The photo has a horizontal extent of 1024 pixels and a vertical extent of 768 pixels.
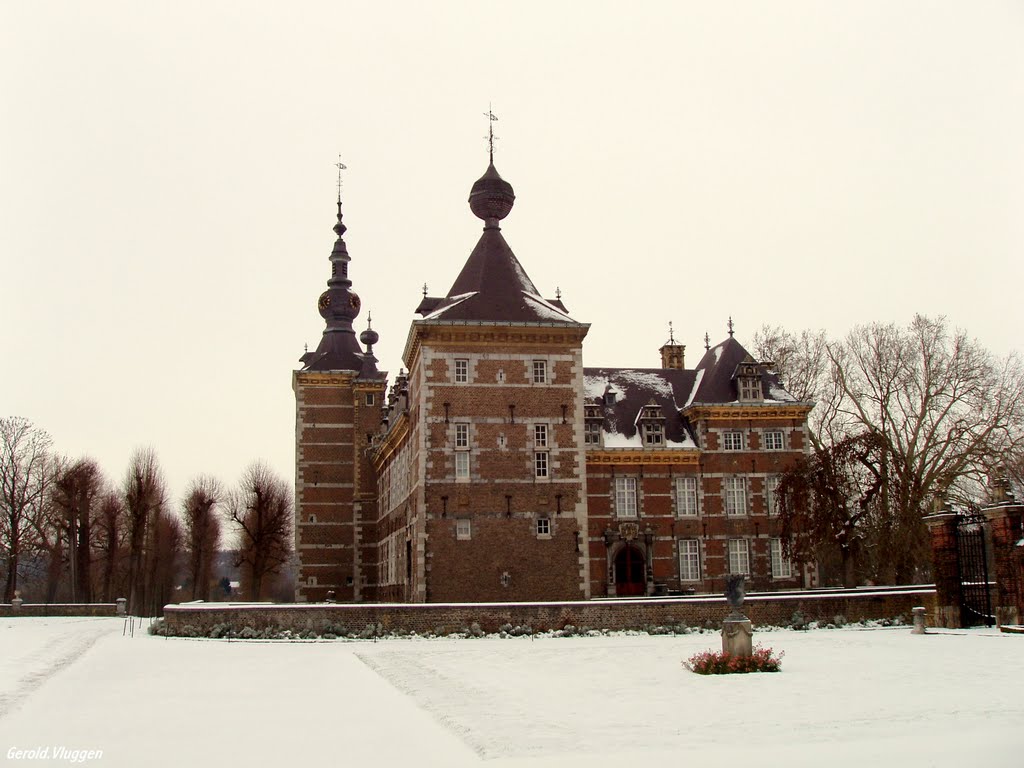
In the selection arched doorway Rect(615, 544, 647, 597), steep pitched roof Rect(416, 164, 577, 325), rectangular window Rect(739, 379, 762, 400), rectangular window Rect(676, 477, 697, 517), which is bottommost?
arched doorway Rect(615, 544, 647, 597)

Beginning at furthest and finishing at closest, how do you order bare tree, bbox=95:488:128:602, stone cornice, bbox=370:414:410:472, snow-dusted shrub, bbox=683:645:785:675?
bare tree, bbox=95:488:128:602 < stone cornice, bbox=370:414:410:472 < snow-dusted shrub, bbox=683:645:785:675

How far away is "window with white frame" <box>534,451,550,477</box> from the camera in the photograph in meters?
36.6

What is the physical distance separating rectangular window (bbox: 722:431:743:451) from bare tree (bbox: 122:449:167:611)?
30259mm

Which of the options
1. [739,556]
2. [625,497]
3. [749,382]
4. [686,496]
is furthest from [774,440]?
[625,497]

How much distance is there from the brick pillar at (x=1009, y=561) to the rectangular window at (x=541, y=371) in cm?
1532

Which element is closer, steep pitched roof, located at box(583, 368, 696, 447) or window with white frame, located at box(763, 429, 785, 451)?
window with white frame, located at box(763, 429, 785, 451)

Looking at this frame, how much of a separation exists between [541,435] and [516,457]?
121 cm

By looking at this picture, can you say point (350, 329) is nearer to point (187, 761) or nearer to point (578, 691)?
point (578, 691)

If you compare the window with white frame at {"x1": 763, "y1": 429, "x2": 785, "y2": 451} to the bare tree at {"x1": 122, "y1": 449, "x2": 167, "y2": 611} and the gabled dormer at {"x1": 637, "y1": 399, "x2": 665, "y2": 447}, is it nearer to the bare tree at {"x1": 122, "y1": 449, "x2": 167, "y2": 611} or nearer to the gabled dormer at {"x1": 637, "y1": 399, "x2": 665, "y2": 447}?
the gabled dormer at {"x1": 637, "y1": 399, "x2": 665, "y2": 447}

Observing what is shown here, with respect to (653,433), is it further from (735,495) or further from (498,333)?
(498,333)

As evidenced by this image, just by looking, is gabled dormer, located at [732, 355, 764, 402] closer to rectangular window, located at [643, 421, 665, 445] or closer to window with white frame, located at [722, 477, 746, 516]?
window with white frame, located at [722, 477, 746, 516]

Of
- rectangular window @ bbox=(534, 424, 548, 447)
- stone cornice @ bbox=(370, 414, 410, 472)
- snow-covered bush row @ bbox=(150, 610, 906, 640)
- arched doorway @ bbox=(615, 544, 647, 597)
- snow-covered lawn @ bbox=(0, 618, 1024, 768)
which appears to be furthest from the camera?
arched doorway @ bbox=(615, 544, 647, 597)

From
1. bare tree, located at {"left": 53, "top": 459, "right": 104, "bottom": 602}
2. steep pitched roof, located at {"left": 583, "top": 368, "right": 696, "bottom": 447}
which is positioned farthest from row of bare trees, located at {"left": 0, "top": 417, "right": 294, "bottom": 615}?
steep pitched roof, located at {"left": 583, "top": 368, "right": 696, "bottom": 447}

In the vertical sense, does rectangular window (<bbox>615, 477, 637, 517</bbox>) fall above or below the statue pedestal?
above
